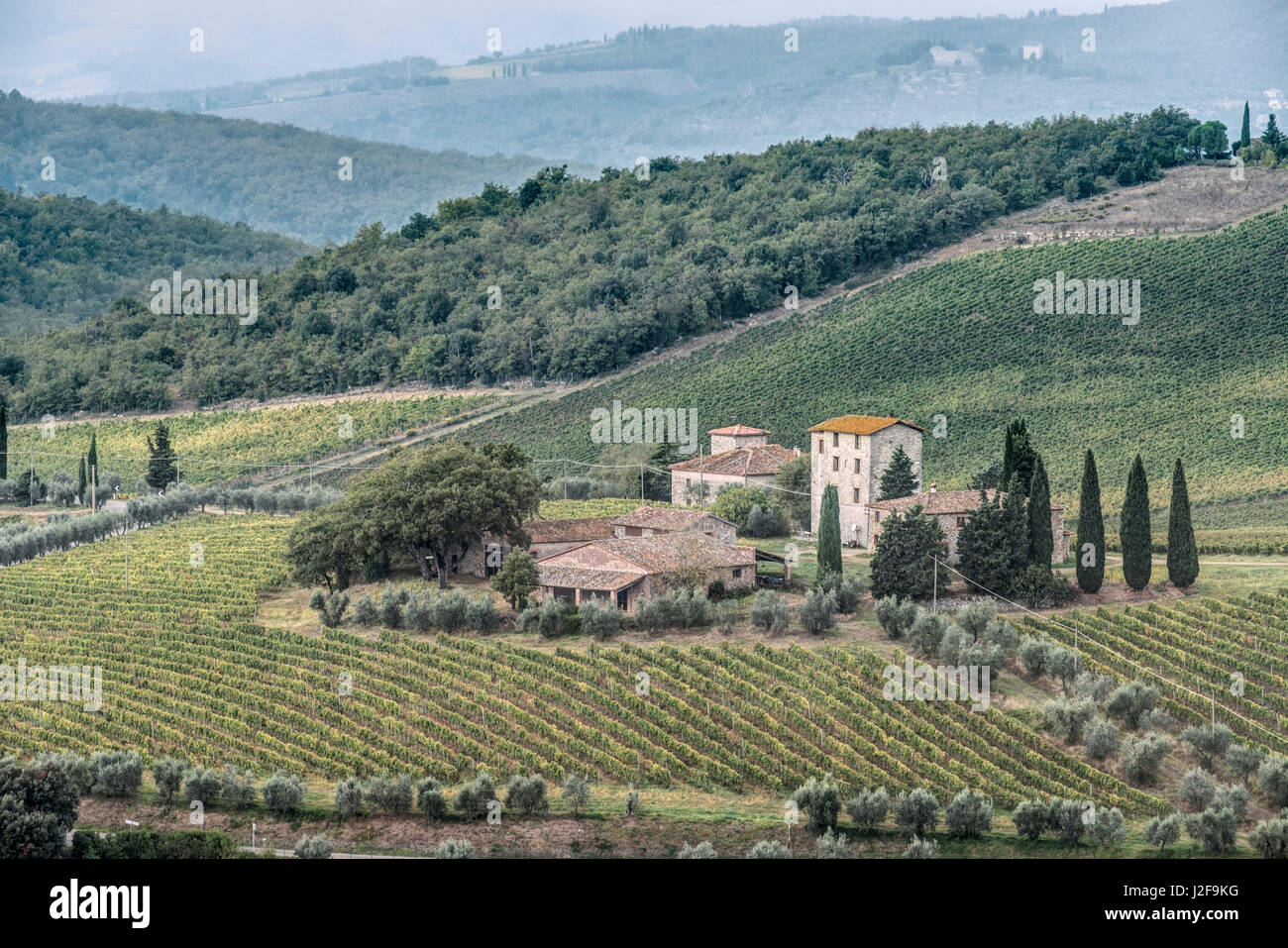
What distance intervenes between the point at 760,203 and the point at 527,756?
78768mm

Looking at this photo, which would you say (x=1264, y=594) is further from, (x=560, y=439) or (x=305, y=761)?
(x=560, y=439)

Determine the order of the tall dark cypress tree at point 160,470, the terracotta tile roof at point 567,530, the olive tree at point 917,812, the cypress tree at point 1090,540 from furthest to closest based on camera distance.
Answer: the tall dark cypress tree at point 160,470, the terracotta tile roof at point 567,530, the cypress tree at point 1090,540, the olive tree at point 917,812

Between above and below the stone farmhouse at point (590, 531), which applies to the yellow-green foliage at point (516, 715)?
below

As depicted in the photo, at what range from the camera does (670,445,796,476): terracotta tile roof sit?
6062 cm

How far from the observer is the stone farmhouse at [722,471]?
60.4 meters

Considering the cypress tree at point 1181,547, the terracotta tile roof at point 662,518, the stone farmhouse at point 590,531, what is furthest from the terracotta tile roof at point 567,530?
the cypress tree at point 1181,547

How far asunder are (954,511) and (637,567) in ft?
30.5

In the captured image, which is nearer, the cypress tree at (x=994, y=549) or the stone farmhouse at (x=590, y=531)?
the cypress tree at (x=994, y=549)

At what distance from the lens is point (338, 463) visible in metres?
78.0

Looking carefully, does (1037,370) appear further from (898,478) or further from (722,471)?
(898,478)

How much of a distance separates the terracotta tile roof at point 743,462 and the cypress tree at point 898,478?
318 inches

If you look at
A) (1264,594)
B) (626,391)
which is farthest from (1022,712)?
(626,391)

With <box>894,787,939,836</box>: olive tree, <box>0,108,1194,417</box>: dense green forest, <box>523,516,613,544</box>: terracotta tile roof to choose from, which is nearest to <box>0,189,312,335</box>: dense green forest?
<box>0,108,1194,417</box>: dense green forest

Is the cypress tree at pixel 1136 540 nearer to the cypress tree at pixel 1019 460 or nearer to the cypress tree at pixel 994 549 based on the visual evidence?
the cypress tree at pixel 994 549
